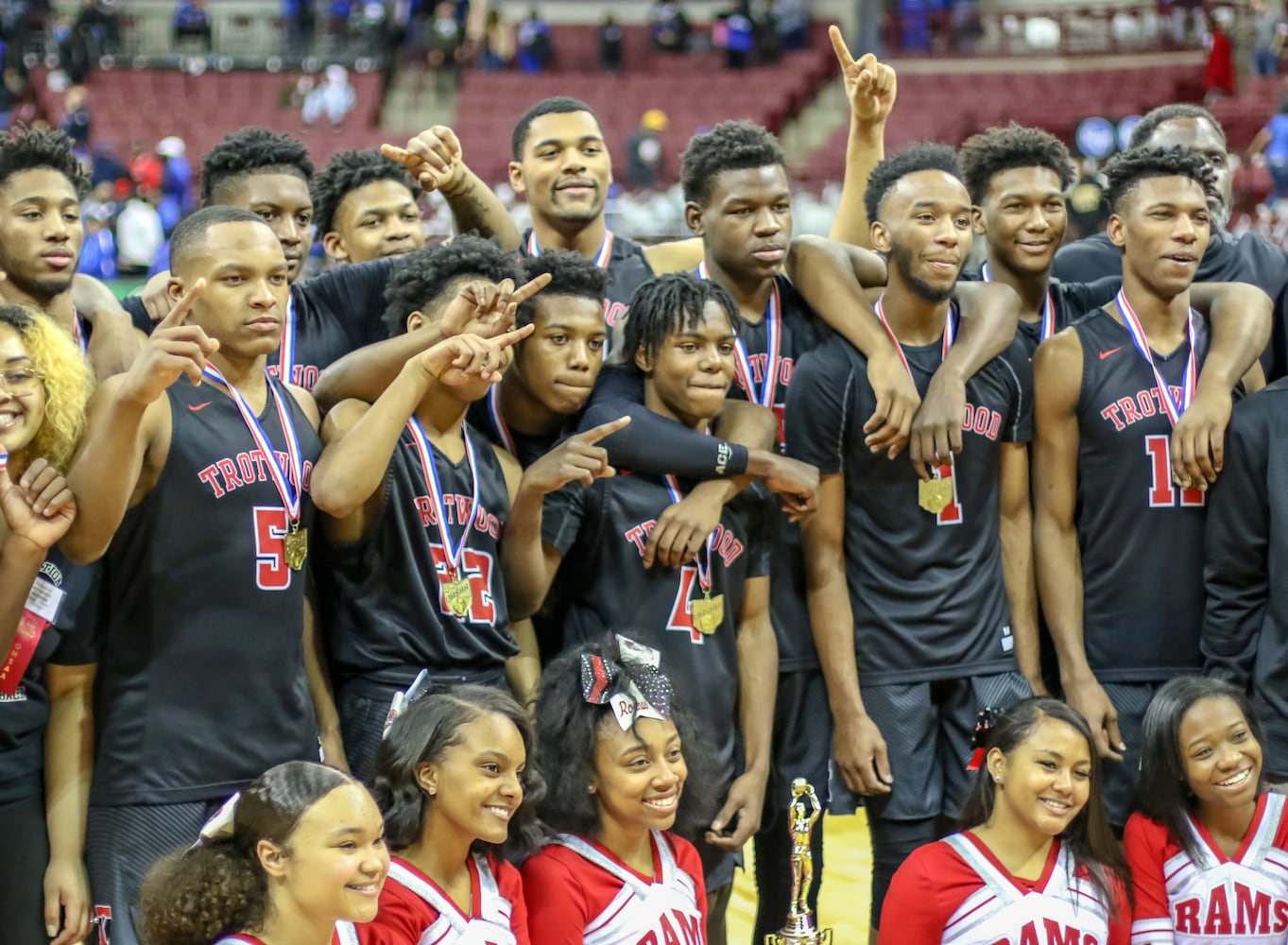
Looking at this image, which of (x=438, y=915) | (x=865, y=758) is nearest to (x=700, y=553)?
(x=865, y=758)

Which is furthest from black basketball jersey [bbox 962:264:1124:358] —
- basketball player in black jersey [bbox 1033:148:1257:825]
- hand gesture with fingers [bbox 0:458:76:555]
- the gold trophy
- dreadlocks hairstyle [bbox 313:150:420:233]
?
hand gesture with fingers [bbox 0:458:76:555]

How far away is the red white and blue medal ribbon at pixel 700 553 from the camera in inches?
160

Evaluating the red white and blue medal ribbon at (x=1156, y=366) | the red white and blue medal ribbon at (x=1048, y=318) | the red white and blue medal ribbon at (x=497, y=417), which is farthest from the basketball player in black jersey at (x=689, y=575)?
the red white and blue medal ribbon at (x=1156, y=366)

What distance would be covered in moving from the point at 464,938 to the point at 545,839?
356mm

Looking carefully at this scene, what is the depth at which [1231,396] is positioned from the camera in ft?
14.5

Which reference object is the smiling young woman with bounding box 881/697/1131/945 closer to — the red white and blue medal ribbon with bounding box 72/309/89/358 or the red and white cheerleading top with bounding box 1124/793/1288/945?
the red and white cheerleading top with bounding box 1124/793/1288/945

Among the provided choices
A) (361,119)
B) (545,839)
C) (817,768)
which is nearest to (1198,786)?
(817,768)

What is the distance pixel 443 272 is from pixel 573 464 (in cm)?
67

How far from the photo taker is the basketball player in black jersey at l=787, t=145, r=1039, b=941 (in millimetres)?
4203

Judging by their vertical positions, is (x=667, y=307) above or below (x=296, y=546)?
above

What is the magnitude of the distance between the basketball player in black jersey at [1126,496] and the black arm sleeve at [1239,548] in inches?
2.6

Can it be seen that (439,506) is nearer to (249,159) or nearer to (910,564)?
(910,564)

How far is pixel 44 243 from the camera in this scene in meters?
4.03

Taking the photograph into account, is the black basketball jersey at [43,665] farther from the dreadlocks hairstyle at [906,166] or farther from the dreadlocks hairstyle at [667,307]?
the dreadlocks hairstyle at [906,166]
